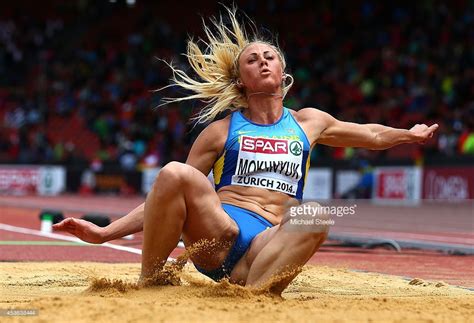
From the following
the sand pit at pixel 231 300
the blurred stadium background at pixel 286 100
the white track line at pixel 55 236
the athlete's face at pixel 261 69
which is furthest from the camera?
the blurred stadium background at pixel 286 100

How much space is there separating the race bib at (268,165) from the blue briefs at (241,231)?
0.59ft

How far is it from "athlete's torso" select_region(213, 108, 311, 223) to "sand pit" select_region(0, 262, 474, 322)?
535 millimetres

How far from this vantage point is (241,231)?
491 centimetres

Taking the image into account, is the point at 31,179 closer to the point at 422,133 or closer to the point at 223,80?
the point at 223,80

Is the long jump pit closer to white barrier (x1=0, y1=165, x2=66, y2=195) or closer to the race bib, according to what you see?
the race bib

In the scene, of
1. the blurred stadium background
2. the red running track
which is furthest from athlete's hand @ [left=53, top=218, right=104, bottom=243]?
the blurred stadium background

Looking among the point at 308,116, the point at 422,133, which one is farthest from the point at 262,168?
the point at 422,133

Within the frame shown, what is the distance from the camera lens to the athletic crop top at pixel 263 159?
5.05 m

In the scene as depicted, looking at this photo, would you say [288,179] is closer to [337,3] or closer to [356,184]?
[356,184]

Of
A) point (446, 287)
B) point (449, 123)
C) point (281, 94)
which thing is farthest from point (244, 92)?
point (449, 123)

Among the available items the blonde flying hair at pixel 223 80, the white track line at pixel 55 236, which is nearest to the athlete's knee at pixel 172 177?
the blonde flying hair at pixel 223 80

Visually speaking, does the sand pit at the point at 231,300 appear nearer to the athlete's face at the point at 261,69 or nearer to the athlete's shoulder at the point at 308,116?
the athlete's shoulder at the point at 308,116

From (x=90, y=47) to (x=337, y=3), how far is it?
9.25 meters

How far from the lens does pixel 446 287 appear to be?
5.64 metres
